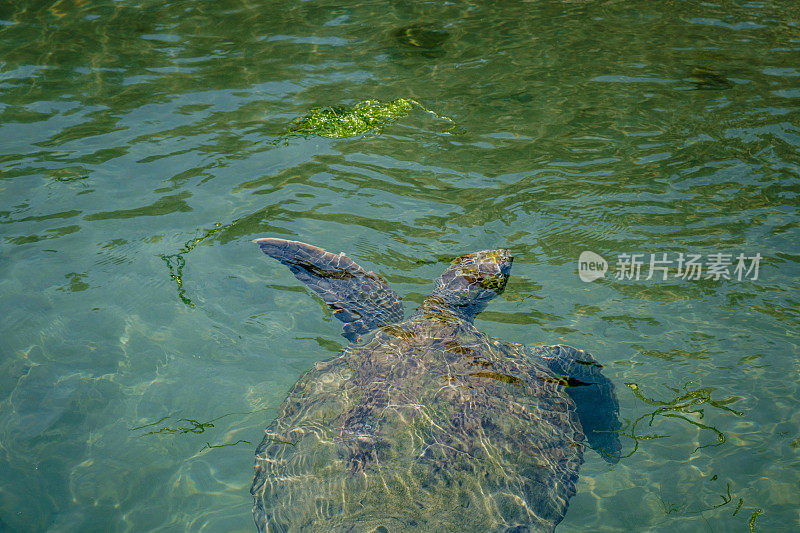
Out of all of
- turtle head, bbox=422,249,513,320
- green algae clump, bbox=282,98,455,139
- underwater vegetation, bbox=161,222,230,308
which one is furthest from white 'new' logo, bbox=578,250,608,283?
underwater vegetation, bbox=161,222,230,308

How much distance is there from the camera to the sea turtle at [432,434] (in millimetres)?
2674

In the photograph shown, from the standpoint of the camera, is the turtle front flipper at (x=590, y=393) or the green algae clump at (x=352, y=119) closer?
the turtle front flipper at (x=590, y=393)

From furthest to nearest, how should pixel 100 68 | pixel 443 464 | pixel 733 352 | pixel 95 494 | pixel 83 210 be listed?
pixel 100 68 < pixel 83 210 < pixel 733 352 < pixel 95 494 < pixel 443 464

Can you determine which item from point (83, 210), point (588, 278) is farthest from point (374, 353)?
point (83, 210)

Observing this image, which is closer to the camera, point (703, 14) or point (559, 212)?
point (559, 212)

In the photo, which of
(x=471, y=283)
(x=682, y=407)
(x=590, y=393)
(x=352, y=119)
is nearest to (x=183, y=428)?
(x=471, y=283)

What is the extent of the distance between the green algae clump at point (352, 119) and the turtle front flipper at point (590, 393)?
337 centimetres

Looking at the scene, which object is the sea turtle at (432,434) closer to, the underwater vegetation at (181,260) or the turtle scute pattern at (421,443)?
the turtle scute pattern at (421,443)

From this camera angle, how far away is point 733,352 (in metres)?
4.06

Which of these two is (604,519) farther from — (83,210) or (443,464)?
(83,210)

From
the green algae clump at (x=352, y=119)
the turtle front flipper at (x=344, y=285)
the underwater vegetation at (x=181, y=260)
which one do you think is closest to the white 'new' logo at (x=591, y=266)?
the turtle front flipper at (x=344, y=285)

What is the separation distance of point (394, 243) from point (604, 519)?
2.61 metres

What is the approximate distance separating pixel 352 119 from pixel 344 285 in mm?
2728

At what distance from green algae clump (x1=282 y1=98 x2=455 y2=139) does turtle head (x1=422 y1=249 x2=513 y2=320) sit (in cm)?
242
